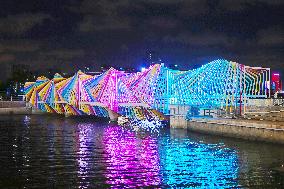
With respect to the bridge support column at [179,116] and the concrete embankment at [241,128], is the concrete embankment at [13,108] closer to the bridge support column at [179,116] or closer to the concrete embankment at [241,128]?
the bridge support column at [179,116]

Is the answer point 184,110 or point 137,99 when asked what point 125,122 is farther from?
point 184,110

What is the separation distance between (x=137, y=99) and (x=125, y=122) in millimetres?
3722

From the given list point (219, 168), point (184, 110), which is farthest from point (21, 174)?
point (184, 110)

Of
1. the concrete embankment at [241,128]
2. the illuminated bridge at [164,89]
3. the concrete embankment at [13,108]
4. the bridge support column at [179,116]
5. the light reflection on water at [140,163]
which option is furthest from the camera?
the concrete embankment at [13,108]

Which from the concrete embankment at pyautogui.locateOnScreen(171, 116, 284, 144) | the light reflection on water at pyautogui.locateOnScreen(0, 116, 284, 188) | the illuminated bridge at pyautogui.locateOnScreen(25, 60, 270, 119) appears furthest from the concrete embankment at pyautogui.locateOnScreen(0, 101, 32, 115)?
the light reflection on water at pyautogui.locateOnScreen(0, 116, 284, 188)

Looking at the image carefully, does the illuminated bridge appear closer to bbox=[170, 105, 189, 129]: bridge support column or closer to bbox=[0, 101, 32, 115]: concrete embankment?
bbox=[170, 105, 189, 129]: bridge support column

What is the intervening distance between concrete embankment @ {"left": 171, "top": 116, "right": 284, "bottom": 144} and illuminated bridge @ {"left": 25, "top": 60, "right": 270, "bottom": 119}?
2.92 m

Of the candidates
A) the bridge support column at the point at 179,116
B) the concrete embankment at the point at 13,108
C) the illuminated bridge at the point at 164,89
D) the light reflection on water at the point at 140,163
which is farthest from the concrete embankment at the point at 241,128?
the concrete embankment at the point at 13,108

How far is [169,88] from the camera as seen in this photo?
49.1 m

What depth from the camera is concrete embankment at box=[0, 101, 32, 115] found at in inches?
Result: 3550

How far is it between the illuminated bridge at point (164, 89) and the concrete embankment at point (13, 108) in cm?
1618

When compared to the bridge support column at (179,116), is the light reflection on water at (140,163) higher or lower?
lower

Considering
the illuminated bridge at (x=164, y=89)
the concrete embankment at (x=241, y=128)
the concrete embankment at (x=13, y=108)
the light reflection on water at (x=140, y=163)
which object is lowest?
the light reflection on water at (x=140, y=163)

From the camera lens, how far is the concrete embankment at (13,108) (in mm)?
90175
